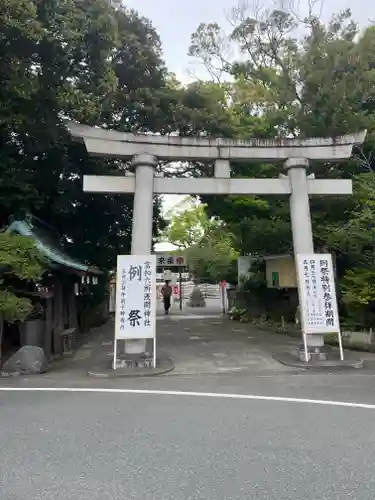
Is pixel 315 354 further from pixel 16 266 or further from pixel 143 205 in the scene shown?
pixel 16 266

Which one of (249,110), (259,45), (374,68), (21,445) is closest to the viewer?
(21,445)

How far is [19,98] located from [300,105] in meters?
9.22

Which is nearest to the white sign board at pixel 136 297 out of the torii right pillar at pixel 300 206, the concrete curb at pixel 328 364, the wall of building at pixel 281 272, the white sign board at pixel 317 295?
the concrete curb at pixel 328 364

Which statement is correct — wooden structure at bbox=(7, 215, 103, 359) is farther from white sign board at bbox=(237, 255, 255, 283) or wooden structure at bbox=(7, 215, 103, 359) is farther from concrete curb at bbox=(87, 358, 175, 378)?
white sign board at bbox=(237, 255, 255, 283)

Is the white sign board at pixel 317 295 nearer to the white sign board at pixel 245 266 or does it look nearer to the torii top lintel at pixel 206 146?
the torii top lintel at pixel 206 146

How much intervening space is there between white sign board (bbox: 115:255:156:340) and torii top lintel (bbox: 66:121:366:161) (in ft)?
8.78

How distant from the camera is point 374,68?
1474cm

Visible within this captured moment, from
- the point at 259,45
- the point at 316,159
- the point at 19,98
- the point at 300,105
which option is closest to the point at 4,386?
the point at 19,98

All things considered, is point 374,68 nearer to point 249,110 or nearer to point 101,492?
point 249,110

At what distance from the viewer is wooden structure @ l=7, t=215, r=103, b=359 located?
37.6 ft

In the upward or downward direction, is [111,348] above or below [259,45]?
below

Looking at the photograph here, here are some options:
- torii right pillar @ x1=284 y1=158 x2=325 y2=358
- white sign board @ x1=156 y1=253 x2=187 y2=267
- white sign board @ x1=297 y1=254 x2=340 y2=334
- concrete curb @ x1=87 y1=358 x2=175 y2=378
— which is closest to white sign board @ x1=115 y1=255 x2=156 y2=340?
concrete curb @ x1=87 y1=358 x2=175 y2=378

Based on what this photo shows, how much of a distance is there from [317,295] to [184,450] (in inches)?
263

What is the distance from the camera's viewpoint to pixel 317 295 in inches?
410
